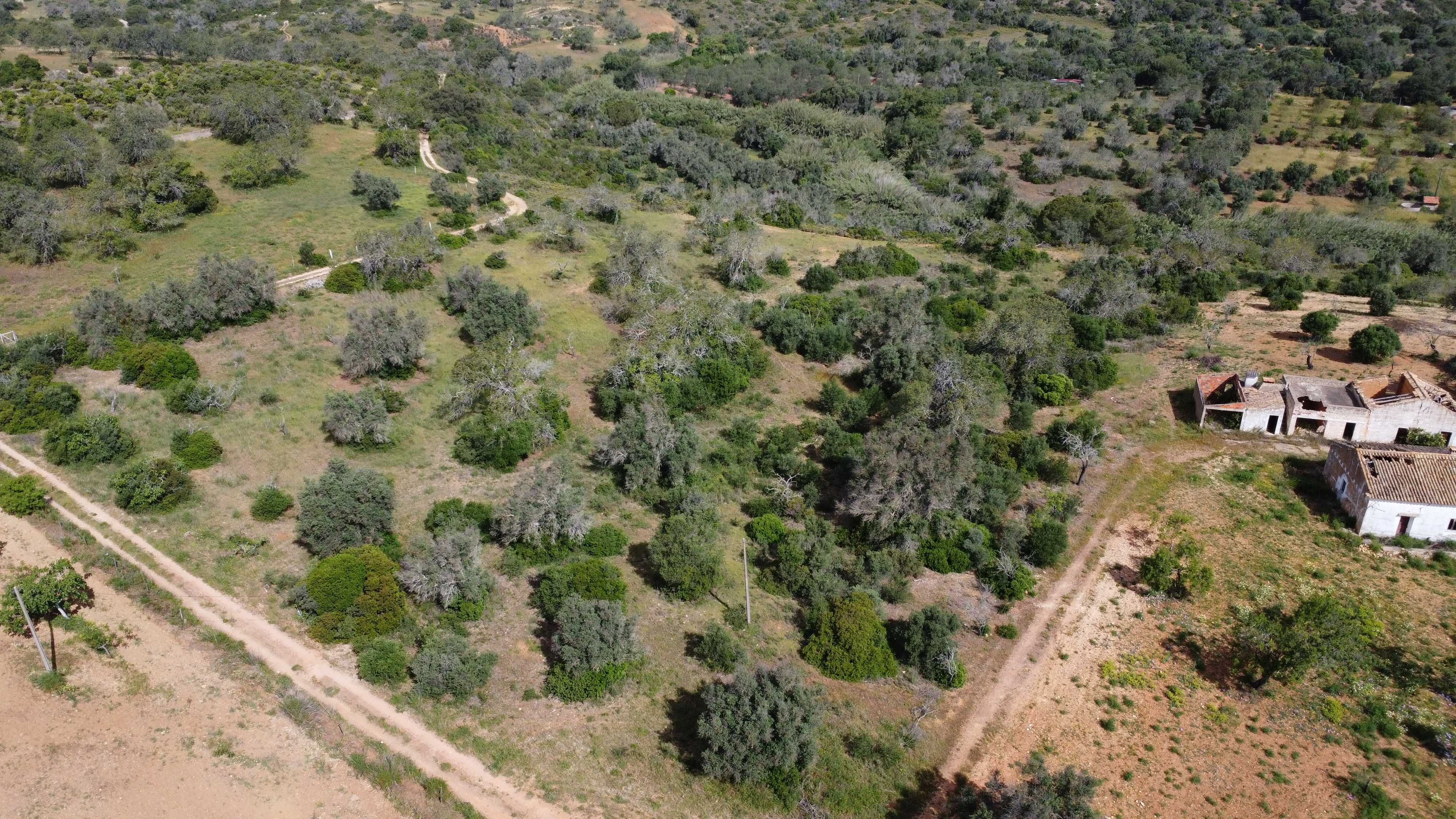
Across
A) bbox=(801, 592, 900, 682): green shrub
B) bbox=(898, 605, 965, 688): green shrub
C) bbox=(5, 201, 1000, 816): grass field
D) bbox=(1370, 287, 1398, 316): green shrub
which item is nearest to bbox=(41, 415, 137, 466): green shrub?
bbox=(5, 201, 1000, 816): grass field

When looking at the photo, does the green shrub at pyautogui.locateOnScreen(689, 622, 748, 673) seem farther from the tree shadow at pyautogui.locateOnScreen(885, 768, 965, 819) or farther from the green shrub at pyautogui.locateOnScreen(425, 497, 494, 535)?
the green shrub at pyautogui.locateOnScreen(425, 497, 494, 535)

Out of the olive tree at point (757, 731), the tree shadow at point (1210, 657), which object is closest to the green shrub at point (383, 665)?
the olive tree at point (757, 731)

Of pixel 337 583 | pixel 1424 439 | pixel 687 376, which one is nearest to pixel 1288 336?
pixel 1424 439

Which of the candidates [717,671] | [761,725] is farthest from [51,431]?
[761,725]

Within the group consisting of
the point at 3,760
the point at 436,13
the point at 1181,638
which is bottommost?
the point at 3,760

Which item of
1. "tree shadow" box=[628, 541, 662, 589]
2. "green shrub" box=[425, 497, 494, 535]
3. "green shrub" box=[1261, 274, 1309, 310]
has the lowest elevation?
"tree shadow" box=[628, 541, 662, 589]

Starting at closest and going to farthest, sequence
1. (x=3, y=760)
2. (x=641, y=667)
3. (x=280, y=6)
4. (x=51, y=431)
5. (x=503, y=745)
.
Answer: (x=3, y=760)
(x=503, y=745)
(x=641, y=667)
(x=51, y=431)
(x=280, y=6)

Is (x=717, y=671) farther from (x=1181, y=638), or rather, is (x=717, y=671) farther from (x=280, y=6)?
(x=280, y=6)
